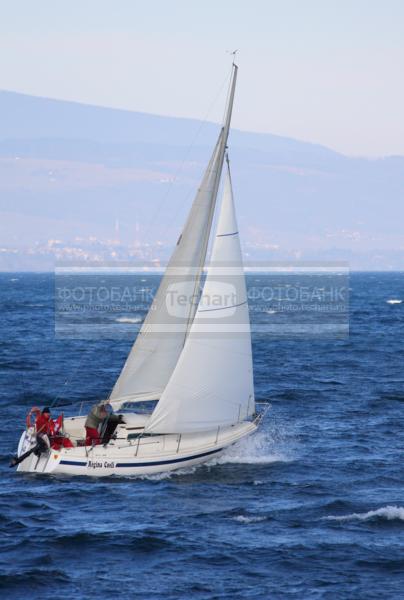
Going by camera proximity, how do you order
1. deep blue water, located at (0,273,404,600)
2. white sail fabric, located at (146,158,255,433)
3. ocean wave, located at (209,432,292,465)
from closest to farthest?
deep blue water, located at (0,273,404,600) → white sail fabric, located at (146,158,255,433) → ocean wave, located at (209,432,292,465)

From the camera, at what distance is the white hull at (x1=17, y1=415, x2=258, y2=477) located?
27.6m

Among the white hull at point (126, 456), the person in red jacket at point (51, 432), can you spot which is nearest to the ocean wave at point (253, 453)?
the white hull at point (126, 456)

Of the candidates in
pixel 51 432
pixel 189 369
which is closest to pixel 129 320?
pixel 189 369

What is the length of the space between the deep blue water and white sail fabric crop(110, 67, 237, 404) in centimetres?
338

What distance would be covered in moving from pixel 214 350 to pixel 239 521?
629cm

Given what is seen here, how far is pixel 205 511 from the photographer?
25297 millimetres

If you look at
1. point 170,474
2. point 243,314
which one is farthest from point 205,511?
point 243,314

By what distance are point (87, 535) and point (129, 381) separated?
7754 mm

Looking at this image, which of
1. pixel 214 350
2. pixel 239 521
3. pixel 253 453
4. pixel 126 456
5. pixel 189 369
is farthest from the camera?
pixel 253 453

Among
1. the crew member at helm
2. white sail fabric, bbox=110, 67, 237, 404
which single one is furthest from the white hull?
white sail fabric, bbox=110, 67, 237, 404

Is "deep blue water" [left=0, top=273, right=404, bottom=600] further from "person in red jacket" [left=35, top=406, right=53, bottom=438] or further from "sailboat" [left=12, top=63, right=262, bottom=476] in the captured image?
"person in red jacket" [left=35, top=406, right=53, bottom=438]

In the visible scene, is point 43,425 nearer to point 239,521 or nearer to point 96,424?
point 96,424

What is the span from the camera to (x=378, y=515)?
82.1ft

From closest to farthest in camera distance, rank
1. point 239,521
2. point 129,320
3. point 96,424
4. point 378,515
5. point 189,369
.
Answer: point 239,521 < point 378,515 < point 96,424 < point 189,369 < point 129,320
